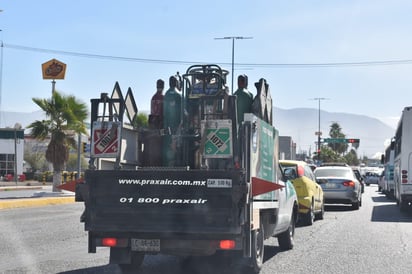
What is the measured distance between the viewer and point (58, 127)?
3117 centimetres

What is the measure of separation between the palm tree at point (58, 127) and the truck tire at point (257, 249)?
2307 cm

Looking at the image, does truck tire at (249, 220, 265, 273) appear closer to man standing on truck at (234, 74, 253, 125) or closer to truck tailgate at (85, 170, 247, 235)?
truck tailgate at (85, 170, 247, 235)

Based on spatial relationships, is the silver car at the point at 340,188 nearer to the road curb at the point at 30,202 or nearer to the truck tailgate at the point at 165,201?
the road curb at the point at 30,202

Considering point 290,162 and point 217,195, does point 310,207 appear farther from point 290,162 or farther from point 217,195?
point 217,195

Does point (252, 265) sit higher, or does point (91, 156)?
point (91, 156)

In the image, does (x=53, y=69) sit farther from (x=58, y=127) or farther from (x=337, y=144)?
(x=337, y=144)

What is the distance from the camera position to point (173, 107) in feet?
30.3

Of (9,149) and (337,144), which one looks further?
(337,144)

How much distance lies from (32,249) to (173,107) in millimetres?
4149

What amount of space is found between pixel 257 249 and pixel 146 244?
1.67m

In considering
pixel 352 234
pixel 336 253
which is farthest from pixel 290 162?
pixel 336 253

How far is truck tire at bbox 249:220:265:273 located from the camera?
27.4 feet

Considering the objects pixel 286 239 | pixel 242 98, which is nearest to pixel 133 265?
pixel 242 98

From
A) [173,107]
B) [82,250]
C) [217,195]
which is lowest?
[82,250]
